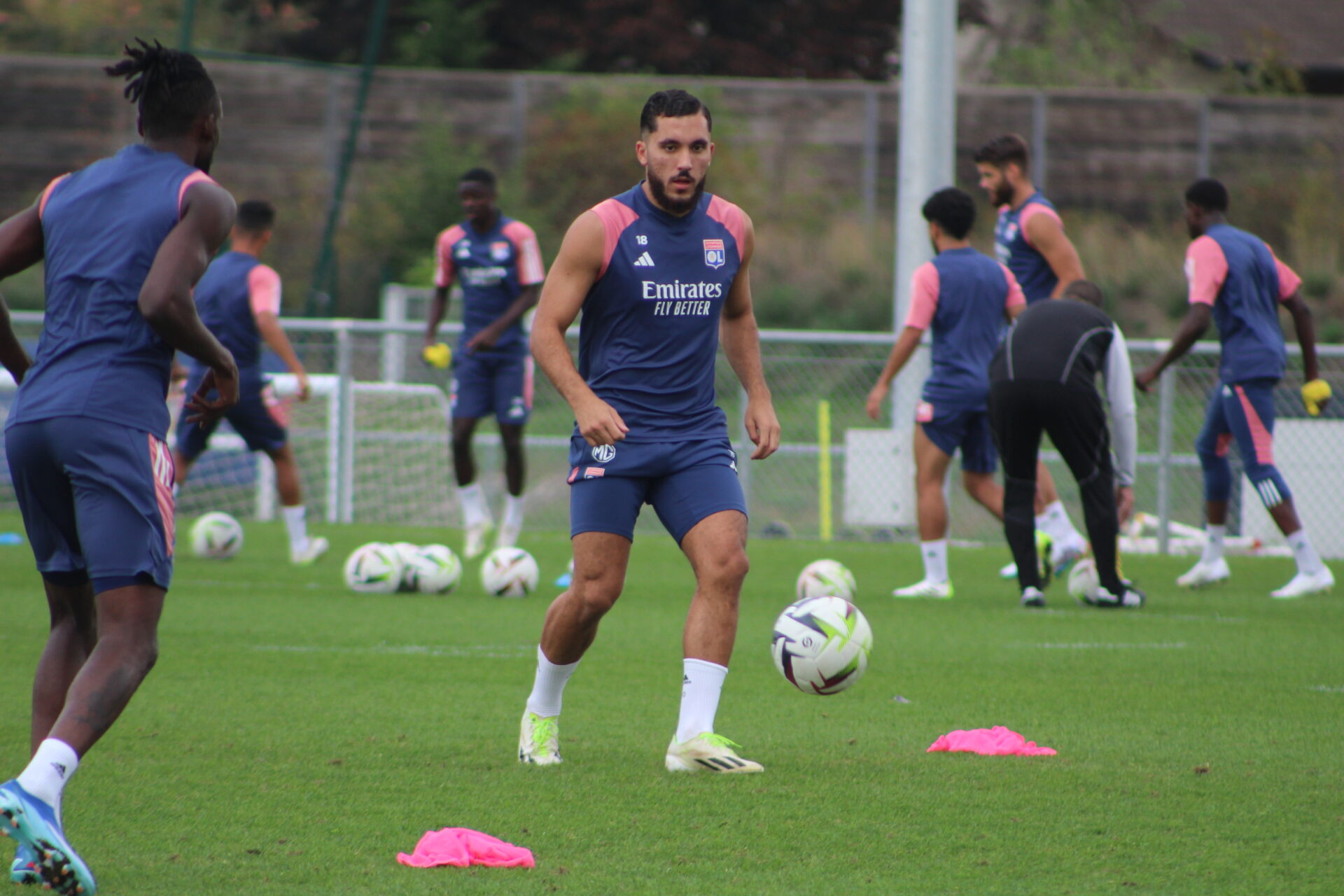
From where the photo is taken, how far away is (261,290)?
10.9m

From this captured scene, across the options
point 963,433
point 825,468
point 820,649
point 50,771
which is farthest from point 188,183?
point 825,468

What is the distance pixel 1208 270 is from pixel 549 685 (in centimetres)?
614

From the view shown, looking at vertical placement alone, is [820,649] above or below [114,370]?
below

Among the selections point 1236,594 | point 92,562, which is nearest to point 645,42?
point 1236,594

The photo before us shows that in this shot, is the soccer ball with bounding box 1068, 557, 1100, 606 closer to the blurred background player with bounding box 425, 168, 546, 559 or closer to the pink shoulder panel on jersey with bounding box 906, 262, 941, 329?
the pink shoulder panel on jersey with bounding box 906, 262, 941, 329

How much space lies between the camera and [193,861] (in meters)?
3.85

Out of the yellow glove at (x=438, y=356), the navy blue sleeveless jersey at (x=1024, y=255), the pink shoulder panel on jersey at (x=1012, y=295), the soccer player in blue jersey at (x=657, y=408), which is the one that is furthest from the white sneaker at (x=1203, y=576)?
the soccer player in blue jersey at (x=657, y=408)

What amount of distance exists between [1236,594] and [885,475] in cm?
474

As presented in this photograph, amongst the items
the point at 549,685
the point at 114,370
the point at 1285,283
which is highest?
the point at 1285,283

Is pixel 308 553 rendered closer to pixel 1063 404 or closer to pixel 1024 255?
pixel 1024 255

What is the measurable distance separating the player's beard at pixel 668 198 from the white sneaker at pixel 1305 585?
6.40m

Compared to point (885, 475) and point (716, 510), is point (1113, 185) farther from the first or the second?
point (716, 510)

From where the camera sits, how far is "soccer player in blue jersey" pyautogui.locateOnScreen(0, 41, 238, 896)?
368cm

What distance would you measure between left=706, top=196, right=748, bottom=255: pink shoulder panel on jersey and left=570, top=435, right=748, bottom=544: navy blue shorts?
652mm
